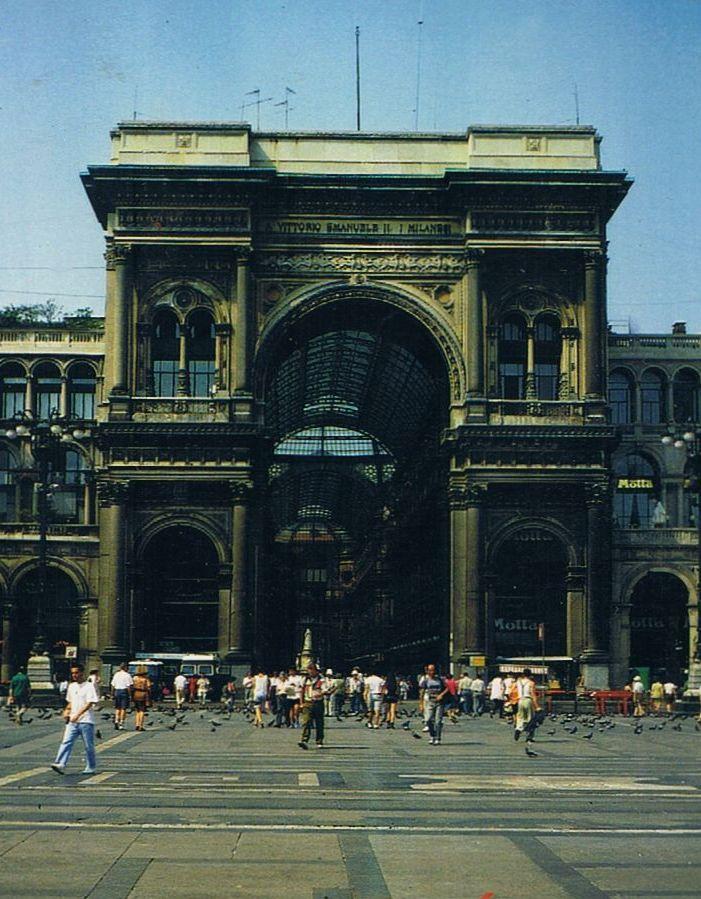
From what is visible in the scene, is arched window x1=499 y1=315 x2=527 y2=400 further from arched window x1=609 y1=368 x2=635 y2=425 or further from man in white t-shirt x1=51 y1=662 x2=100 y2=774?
man in white t-shirt x1=51 y1=662 x2=100 y2=774

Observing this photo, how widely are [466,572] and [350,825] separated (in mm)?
56287

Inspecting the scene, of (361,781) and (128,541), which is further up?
(128,541)

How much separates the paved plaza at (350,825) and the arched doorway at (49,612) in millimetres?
52596

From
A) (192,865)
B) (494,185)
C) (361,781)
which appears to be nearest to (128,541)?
(494,185)

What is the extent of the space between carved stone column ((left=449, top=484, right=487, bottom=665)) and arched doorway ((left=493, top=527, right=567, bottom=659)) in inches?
72.0

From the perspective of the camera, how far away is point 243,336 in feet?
253

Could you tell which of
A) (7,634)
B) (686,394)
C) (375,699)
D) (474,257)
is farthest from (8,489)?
(375,699)

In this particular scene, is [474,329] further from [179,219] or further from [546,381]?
[179,219]

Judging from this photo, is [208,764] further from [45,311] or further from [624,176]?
[45,311]

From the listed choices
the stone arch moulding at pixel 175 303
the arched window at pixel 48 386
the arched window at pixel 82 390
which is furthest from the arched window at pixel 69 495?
the stone arch moulding at pixel 175 303

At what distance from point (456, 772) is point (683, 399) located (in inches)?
2501

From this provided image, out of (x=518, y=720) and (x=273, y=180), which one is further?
(x=273, y=180)

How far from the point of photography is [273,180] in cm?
7788

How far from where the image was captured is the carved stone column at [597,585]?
74.6 metres
